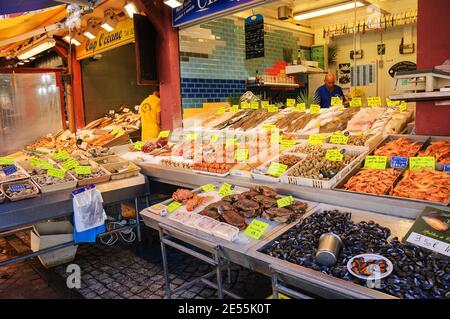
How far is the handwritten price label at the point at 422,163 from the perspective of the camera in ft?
10.1

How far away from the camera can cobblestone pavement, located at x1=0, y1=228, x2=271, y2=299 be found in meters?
3.77

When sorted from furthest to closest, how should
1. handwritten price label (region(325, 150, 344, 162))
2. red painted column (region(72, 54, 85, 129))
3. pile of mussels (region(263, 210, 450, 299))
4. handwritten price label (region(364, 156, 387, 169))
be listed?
red painted column (region(72, 54, 85, 129))
handwritten price label (region(325, 150, 344, 162))
handwritten price label (region(364, 156, 387, 169))
pile of mussels (region(263, 210, 450, 299))

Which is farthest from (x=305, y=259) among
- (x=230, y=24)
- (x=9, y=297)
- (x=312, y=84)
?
(x=312, y=84)

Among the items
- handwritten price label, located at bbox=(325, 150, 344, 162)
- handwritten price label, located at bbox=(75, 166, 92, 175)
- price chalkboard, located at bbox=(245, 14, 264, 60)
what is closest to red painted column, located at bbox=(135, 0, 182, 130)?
price chalkboard, located at bbox=(245, 14, 264, 60)

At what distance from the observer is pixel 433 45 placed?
3.69 m

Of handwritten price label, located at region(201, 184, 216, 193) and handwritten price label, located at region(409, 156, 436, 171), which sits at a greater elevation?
handwritten price label, located at region(409, 156, 436, 171)

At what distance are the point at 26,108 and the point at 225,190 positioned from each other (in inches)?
244

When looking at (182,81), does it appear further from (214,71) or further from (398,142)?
(398,142)

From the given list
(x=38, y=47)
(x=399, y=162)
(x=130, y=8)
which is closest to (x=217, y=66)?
(x=130, y=8)

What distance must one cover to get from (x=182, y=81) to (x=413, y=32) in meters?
6.59

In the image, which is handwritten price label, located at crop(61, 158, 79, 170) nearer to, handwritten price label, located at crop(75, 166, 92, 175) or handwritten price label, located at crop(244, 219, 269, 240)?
handwritten price label, located at crop(75, 166, 92, 175)

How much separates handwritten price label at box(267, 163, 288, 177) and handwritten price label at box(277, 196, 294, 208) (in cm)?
52

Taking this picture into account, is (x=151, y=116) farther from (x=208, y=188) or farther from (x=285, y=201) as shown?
(x=285, y=201)

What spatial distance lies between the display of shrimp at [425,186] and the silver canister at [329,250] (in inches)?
36.5
